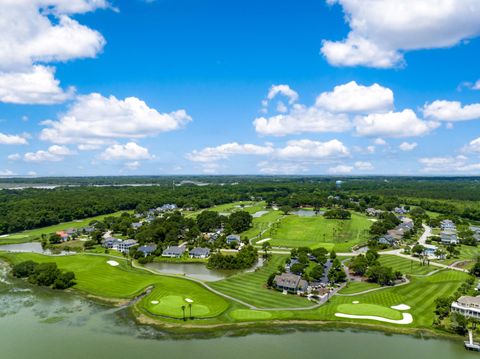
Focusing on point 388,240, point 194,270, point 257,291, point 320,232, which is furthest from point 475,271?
point 194,270

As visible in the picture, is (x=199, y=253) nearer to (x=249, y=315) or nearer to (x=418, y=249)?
(x=249, y=315)

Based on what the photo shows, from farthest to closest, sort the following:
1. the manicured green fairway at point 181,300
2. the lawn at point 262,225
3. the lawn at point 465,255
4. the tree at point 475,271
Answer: the lawn at point 262,225 < the lawn at point 465,255 < the tree at point 475,271 < the manicured green fairway at point 181,300

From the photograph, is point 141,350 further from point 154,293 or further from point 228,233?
point 228,233

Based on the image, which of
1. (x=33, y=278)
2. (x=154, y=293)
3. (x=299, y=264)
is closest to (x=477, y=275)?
(x=299, y=264)

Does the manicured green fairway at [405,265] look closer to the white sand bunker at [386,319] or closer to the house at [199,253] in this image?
the white sand bunker at [386,319]

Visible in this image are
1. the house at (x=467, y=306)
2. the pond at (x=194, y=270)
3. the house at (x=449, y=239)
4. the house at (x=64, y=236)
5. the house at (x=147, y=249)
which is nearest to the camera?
the house at (x=467, y=306)

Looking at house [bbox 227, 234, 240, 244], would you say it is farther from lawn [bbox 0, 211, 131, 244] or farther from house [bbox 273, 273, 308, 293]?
lawn [bbox 0, 211, 131, 244]

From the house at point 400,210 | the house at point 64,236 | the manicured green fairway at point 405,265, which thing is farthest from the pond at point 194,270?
the house at point 400,210

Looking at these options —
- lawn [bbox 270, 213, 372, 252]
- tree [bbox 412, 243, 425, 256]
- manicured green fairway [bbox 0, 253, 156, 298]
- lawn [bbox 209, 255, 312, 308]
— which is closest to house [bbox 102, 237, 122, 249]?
manicured green fairway [bbox 0, 253, 156, 298]
